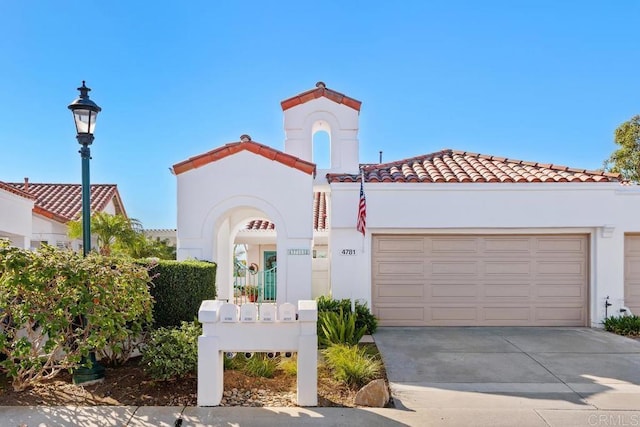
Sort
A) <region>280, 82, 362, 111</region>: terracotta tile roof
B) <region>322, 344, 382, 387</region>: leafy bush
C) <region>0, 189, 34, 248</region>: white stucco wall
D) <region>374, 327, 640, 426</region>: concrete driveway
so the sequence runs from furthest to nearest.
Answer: <region>0, 189, 34, 248</region>: white stucco wall → <region>280, 82, 362, 111</region>: terracotta tile roof → <region>322, 344, 382, 387</region>: leafy bush → <region>374, 327, 640, 426</region>: concrete driveway

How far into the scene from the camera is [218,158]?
1109 centimetres

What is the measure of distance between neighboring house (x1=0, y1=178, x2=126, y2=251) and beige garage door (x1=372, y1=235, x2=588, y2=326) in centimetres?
1103

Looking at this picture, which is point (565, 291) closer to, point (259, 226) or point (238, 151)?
point (238, 151)

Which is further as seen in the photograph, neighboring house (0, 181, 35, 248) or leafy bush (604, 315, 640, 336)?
neighboring house (0, 181, 35, 248)

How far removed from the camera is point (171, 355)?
6598 millimetres

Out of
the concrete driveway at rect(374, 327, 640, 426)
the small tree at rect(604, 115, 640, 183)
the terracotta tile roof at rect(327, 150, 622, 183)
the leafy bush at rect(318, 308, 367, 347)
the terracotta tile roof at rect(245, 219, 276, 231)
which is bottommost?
the concrete driveway at rect(374, 327, 640, 426)

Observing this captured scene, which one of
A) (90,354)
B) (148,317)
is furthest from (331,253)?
(90,354)

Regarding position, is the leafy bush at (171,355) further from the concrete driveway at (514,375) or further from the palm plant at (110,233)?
the palm plant at (110,233)

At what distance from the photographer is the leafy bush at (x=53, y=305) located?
6117 millimetres

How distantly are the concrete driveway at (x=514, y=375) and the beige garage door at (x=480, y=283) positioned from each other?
591 mm

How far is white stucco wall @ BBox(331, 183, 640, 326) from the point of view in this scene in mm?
11289

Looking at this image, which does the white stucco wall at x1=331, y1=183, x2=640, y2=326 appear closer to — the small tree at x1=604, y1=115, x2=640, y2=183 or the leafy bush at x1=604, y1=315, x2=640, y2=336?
the leafy bush at x1=604, y1=315, x2=640, y2=336

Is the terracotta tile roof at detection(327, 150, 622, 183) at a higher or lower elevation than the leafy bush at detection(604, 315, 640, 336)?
higher

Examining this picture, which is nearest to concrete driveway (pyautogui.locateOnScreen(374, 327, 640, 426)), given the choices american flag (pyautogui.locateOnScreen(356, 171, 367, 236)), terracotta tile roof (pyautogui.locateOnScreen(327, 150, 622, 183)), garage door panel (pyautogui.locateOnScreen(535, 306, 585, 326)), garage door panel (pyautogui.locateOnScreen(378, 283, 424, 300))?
garage door panel (pyautogui.locateOnScreen(535, 306, 585, 326))
